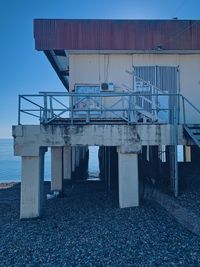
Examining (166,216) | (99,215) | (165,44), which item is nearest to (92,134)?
(99,215)

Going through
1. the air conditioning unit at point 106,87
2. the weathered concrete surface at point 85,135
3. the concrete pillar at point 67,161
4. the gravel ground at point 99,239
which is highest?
the air conditioning unit at point 106,87

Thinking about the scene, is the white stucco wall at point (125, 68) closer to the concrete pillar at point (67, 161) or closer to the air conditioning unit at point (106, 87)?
the air conditioning unit at point (106, 87)

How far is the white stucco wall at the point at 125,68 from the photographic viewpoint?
1255cm

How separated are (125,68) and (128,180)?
5297 mm

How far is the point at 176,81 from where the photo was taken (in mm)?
12750

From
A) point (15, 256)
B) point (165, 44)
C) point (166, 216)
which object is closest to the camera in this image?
point (15, 256)

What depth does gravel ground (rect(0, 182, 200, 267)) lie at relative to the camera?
6066 mm

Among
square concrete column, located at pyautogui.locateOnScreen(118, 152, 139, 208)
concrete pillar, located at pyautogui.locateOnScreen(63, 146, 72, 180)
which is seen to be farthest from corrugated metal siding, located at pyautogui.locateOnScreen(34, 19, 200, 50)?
concrete pillar, located at pyautogui.locateOnScreen(63, 146, 72, 180)

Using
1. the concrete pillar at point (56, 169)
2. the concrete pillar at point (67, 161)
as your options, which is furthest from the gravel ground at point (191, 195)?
the concrete pillar at point (67, 161)

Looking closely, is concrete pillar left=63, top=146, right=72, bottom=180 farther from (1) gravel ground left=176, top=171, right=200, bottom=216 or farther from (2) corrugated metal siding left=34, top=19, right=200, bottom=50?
(1) gravel ground left=176, top=171, right=200, bottom=216

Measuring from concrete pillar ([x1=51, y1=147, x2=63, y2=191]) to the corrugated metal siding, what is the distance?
4497mm

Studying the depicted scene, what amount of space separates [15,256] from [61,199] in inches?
240

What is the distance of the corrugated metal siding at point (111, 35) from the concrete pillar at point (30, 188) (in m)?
5.21

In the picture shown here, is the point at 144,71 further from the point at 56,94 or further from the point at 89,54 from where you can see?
the point at 56,94
